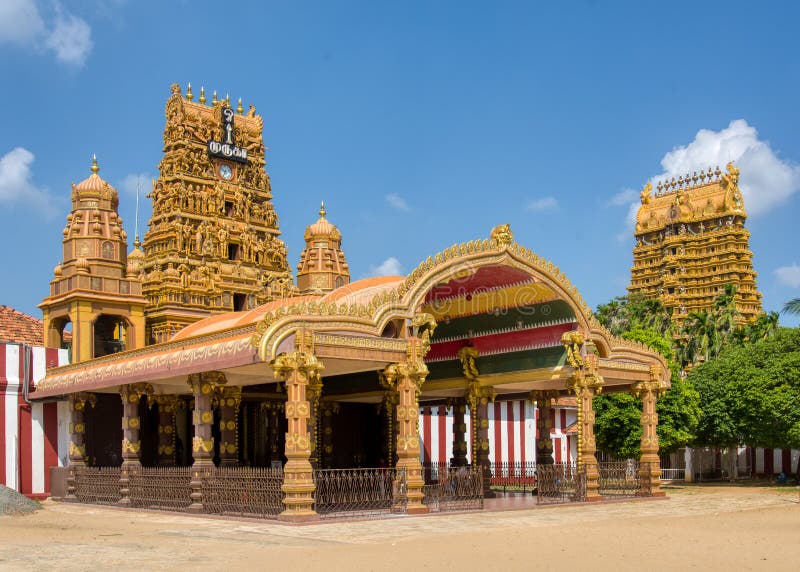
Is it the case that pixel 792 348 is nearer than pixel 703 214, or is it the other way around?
pixel 792 348

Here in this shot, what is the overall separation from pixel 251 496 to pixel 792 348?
88.2 ft

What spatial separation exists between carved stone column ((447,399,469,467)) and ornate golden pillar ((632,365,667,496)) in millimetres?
5029

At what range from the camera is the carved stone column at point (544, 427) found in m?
27.1

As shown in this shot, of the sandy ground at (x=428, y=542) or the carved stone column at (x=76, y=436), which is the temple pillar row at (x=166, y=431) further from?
the sandy ground at (x=428, y=542)

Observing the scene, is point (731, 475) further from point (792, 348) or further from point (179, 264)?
point (179, 264)

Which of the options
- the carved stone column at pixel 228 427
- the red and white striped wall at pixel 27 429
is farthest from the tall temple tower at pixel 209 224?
the carved stone column at pixel 228 427

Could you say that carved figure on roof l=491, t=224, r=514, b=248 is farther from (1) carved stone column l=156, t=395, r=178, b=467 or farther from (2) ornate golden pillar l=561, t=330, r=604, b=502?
(1) carved stone column l=156, t=395, r=178, b=467

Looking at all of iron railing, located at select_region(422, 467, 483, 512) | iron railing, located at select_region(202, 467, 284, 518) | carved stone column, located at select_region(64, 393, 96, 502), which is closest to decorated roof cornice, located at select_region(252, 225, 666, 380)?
iron railing, located at select_region(202, 467, 284, 518)

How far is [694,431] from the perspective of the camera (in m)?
38.2

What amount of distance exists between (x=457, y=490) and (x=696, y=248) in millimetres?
58807

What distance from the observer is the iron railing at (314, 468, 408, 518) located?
19.0 meters

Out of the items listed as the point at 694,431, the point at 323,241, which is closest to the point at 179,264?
the point at 323,241

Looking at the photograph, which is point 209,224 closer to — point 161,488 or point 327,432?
point 327,432

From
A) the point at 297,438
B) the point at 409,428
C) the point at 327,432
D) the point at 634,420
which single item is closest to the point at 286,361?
the point at 297,438
